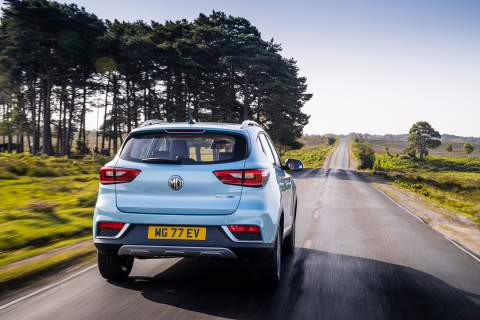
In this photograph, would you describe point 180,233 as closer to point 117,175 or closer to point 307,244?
point 117,175

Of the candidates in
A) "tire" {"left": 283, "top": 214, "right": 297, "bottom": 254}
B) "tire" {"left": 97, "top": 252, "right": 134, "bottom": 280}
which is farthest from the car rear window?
"tire" {"left": 283, "top": 214, "right": 297, "bottom": 254}

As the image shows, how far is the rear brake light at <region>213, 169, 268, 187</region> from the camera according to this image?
4750 millimetres

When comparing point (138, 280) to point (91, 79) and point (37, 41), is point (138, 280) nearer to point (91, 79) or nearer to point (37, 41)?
point (37, 41)

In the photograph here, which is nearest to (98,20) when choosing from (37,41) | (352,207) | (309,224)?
(37,41)

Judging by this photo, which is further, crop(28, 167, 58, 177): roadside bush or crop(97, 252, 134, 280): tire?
crop(28, 167, 58, 177): roadside bush

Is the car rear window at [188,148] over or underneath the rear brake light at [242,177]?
over

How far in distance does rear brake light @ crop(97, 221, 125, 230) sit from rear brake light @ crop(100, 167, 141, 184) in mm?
428

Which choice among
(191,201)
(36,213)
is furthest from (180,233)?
(36,213)

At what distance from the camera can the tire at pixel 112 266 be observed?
5.50 meters

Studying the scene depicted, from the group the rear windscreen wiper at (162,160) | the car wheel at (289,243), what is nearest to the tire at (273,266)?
the rear windscreen wiper at (162,160)

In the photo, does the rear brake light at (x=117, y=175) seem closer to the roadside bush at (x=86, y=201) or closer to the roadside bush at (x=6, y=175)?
the roadside bush at (x=86, y=201)

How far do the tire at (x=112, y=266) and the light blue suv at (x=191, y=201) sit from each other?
601mm

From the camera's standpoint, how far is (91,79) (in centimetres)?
4794

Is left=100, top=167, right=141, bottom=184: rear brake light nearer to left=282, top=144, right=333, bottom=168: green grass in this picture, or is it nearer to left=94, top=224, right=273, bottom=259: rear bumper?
left=94, top=224, right=273, bottom=259: rear bumper
